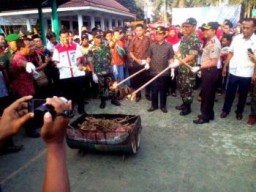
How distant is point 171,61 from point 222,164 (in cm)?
301

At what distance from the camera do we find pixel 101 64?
6648 mm

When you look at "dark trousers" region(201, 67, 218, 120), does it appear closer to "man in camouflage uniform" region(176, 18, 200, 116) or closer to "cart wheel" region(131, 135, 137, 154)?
"man in camouflage uniform" region(176, 18, 200, 116)

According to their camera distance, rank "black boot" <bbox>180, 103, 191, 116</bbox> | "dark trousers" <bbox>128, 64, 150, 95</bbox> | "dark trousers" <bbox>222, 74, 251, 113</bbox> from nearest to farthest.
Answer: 1. "dark trousers" <bbox>222, 74, 251, 113</bbox>
2. "black boot" <bbox>180, 103, 191, 116</bbox>
3. "dark trousers" <bbox>128, 64, 150, 95</bbox>

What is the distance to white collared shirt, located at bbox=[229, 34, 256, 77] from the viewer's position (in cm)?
535

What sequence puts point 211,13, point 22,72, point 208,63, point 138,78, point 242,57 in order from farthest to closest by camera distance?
point 211,13, point 138,78, point 242,57, point 208,63, point 22,72

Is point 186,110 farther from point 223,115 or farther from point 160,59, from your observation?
point 160,59

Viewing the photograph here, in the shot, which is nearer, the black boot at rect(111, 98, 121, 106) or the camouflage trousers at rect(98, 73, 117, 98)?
the camouflage trousers at rect(98, 73, 117, 98)

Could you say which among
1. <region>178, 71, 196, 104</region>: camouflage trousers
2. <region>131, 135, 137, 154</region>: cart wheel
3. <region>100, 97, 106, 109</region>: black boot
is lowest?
<region>100, 97, 106, 109</region>: black boot

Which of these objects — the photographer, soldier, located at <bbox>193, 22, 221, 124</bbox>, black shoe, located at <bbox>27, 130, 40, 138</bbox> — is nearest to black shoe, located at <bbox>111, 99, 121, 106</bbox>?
soldier, located at <bbox>193, 22, 221, 124</bbox>

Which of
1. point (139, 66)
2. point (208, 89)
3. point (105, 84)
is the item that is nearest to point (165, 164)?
point (208, 89)

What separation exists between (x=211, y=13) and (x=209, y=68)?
12.9 m

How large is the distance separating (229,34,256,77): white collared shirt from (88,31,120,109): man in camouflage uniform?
2.94 metres

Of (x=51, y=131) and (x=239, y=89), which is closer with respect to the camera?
(x=51, y=131)

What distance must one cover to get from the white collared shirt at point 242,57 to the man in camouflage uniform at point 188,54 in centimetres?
78
